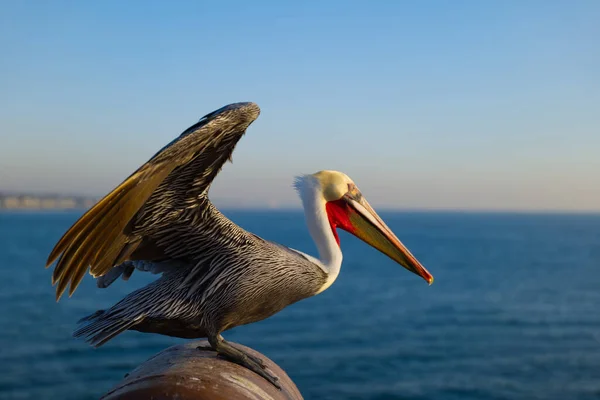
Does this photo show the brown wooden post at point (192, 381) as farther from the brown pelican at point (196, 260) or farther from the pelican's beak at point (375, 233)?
the pelican's beak at point (375, 233)

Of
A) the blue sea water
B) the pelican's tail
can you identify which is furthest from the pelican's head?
the blue sea water

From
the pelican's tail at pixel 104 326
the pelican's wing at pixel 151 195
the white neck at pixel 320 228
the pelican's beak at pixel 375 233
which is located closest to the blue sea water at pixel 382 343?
the pelican's beak at pixel 375 233

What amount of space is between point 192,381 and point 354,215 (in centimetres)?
178

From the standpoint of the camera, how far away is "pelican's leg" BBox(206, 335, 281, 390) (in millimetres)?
3639

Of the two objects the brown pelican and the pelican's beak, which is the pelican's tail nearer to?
the brown pelican

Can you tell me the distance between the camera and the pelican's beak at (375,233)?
14.4 ft

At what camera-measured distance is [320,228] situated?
4277mm

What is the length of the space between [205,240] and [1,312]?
17.7 metres

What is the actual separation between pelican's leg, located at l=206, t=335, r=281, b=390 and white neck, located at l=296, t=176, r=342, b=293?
75cm

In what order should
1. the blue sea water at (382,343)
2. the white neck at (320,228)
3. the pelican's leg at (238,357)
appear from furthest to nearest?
the blue sea water at (382,343) → the white neck at (320,228) → the pelican's leg at (238,357)

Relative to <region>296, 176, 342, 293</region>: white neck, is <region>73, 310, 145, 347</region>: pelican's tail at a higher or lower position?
lower

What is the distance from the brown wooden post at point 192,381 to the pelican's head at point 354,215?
1.19 metres

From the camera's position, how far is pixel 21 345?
47.4ft

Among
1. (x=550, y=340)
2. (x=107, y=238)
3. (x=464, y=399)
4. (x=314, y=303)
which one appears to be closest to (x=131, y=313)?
(x=107, y=238)
